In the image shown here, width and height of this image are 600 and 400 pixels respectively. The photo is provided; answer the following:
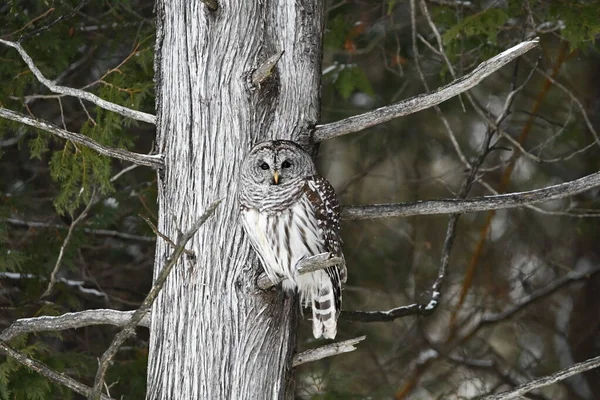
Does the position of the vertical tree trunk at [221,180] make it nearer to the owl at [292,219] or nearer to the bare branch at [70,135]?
the owl at [292,219]

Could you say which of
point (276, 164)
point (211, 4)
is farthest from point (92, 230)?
point (211, 4)

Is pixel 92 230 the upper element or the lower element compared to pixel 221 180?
upper

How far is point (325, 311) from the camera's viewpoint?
3803mm

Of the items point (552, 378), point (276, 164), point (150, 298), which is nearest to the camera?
point (150, 298)

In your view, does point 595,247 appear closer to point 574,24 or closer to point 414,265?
point 414,265

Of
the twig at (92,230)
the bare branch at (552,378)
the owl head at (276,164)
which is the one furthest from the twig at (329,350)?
the twig at (92,230)

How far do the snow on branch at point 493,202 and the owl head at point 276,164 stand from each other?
16.3 inches

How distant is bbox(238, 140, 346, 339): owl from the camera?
3414 millimetres

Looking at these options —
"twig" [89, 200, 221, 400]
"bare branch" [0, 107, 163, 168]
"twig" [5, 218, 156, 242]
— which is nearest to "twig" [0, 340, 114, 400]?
"twig" [89, 200, 221, 400]

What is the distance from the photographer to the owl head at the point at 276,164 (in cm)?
339

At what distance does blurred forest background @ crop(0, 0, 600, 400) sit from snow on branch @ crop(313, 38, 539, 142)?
2082 millimetres

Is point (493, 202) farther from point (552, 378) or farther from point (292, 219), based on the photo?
point (292, 219)

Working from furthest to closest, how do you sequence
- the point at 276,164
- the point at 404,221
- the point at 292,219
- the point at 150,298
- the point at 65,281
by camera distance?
the point at 404,221 < the point at 65,281 < the point at 292,219 < the point at 276,164 < the point at 150,298

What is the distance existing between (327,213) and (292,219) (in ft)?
0.59
